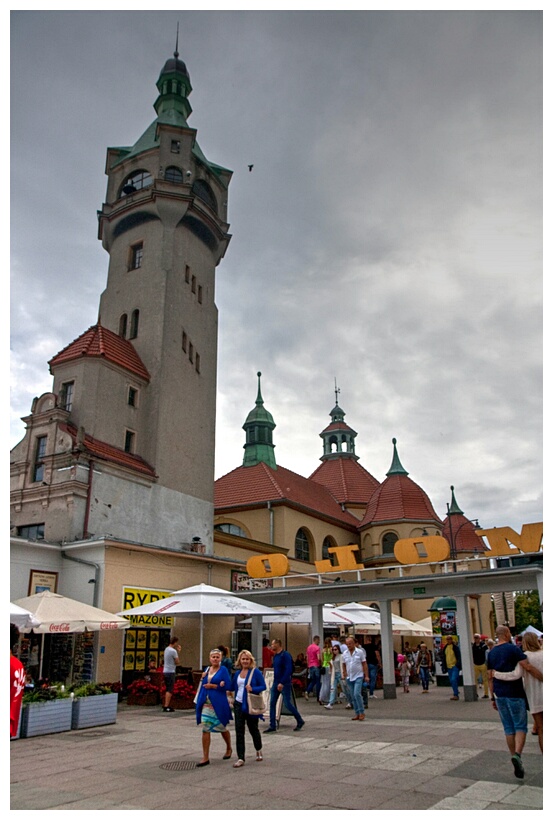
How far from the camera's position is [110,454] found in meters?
25.4

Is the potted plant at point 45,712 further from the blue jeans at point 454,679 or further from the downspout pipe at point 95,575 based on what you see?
the blue jeans at point 454,679

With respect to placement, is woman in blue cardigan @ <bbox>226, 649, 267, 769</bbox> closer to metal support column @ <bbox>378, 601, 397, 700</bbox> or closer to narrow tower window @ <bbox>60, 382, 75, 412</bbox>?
metal support column @ <bbox>378, 601, 397, 700</bbox>

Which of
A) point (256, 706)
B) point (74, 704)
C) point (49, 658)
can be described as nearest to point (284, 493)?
point (49, 658)

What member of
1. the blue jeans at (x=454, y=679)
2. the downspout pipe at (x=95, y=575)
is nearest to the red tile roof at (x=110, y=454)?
the downspout pipe at (x=95, y=575)

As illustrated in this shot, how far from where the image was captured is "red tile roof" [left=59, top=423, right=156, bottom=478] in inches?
953

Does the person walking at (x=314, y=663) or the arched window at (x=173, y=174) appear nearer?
the person walking at (x=314, y=663)

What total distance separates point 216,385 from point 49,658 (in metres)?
16.0

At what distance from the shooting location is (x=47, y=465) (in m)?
23.9

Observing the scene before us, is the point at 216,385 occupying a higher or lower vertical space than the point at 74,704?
higher

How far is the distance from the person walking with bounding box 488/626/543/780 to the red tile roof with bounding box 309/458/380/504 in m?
44.7

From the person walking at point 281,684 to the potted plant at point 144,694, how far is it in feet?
20.2

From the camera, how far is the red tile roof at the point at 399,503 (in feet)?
156

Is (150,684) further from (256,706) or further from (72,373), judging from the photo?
(72,373)

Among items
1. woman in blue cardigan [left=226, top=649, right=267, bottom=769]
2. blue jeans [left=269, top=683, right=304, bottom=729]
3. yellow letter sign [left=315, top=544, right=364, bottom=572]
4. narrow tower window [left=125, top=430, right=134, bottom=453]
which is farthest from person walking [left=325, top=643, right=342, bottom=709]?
narrow tower window [left=125, top=430, right=134, bottom=453]
